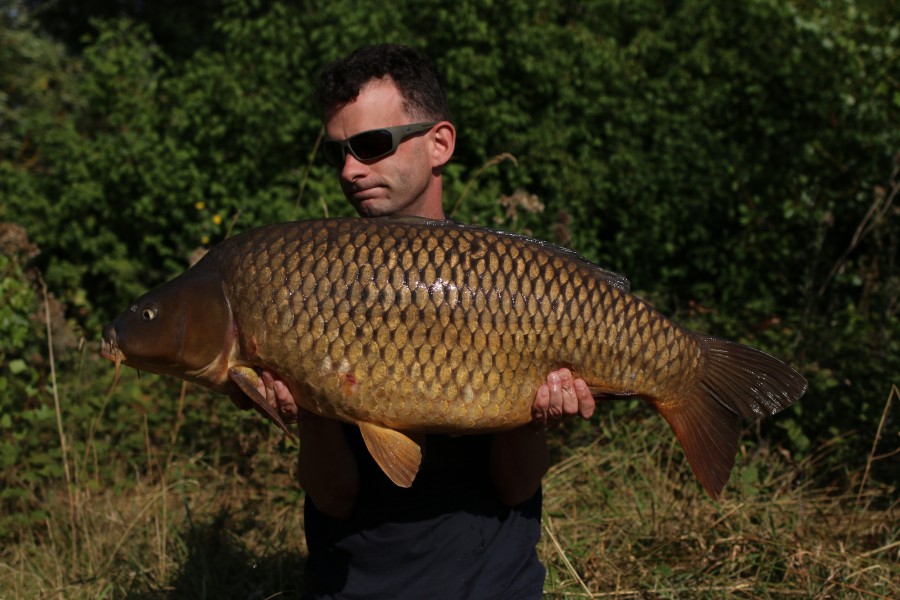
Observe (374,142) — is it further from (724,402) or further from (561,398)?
(724,402)

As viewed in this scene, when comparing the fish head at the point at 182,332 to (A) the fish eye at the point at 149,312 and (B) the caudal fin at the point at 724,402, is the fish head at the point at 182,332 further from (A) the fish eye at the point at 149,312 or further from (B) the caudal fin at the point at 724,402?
(B) the caudal fin at the point at 724,402

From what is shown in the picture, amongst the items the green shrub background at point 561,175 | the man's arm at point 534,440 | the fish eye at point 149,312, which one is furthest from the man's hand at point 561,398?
the green shrub background at point 561,175

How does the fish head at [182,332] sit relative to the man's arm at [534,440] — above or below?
above

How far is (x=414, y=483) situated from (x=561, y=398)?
31 cm

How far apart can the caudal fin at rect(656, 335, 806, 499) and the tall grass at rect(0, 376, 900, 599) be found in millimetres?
762

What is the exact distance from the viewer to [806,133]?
167 inches

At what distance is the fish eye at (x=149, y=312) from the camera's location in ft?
4.56

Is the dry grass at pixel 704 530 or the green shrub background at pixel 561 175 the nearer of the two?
the dry grass at pixel 704 530

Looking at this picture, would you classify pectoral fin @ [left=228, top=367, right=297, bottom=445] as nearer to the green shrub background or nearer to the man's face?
the man's face

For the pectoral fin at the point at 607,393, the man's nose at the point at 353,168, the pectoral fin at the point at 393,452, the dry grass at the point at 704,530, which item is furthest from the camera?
the dry grass at the point at 704,530

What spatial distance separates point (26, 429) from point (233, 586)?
1270mm

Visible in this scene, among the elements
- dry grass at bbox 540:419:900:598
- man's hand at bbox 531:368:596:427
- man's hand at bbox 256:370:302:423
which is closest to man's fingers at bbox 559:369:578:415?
man's hand at bbox 531:368:596:427

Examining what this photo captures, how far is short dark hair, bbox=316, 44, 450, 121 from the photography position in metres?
1.58

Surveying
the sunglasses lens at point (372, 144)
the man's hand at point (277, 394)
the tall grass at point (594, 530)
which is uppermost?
the sunglasses lens at point (372, 144)
